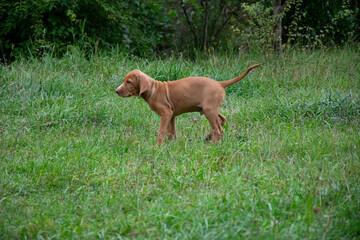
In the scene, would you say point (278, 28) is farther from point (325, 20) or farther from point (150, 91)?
point (150, 91)

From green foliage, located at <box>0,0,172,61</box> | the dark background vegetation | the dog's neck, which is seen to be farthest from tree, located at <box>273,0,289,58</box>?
the dog's neck

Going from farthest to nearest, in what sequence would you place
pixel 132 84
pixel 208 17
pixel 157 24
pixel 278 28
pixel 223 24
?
pixel 208 17, pixel 223 24, pixel 157 24, pixel 278 28, pixel 132 84

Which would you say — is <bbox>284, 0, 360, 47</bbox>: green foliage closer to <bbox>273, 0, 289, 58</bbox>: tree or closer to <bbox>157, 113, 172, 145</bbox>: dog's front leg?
<bbox>273, 0, 289, 58</bbox>: tree

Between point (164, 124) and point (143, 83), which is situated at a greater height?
point (143, 83)

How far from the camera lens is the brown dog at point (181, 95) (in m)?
5.48

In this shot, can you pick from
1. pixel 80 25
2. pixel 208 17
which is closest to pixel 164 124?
pixel 80 25

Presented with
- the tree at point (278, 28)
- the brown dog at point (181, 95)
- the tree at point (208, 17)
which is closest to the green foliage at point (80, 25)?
the tree at point (208, 17)

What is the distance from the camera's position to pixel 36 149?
5.03 m

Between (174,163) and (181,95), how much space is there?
50.7 inches

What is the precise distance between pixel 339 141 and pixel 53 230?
12.0 ft

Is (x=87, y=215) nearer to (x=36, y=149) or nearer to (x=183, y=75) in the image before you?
(x=36, y=149)

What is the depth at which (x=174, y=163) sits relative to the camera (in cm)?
461

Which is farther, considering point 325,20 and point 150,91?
point 325,20

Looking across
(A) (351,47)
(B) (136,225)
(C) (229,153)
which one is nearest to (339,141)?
(C) (229,153)
